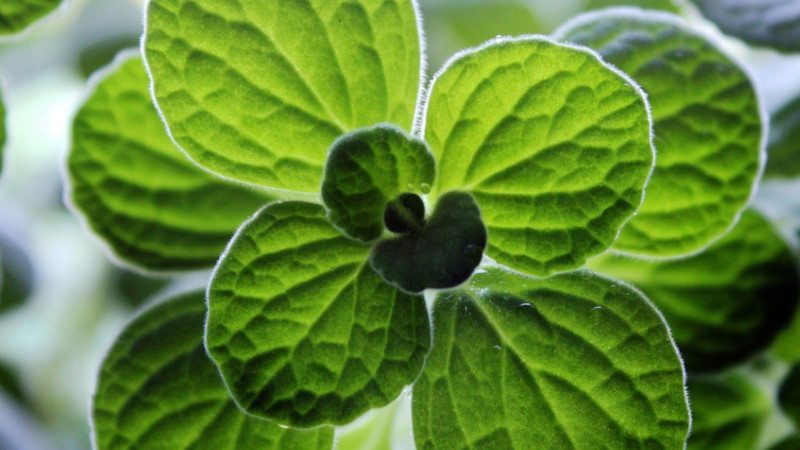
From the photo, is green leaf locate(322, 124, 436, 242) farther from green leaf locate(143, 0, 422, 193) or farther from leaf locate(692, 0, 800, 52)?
leaf locate(692, 0, 800, 52)

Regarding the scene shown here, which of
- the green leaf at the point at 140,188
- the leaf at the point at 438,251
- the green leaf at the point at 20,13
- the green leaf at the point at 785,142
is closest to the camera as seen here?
the leaf at the point at 438,251

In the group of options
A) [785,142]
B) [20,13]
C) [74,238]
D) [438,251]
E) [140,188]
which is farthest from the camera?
[74,238]

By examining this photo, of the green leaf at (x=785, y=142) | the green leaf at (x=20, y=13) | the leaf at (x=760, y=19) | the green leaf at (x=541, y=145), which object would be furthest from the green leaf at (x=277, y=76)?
the green leaf at (x=785, y=142)

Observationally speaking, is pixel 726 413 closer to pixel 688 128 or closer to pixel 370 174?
pixel 688 128

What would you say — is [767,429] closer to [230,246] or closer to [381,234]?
[381,234]

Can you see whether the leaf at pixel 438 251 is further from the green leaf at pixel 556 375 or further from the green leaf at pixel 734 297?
the green leaf at pixel 734 297

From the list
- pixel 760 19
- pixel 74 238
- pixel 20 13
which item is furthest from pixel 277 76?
pixel 74 238
